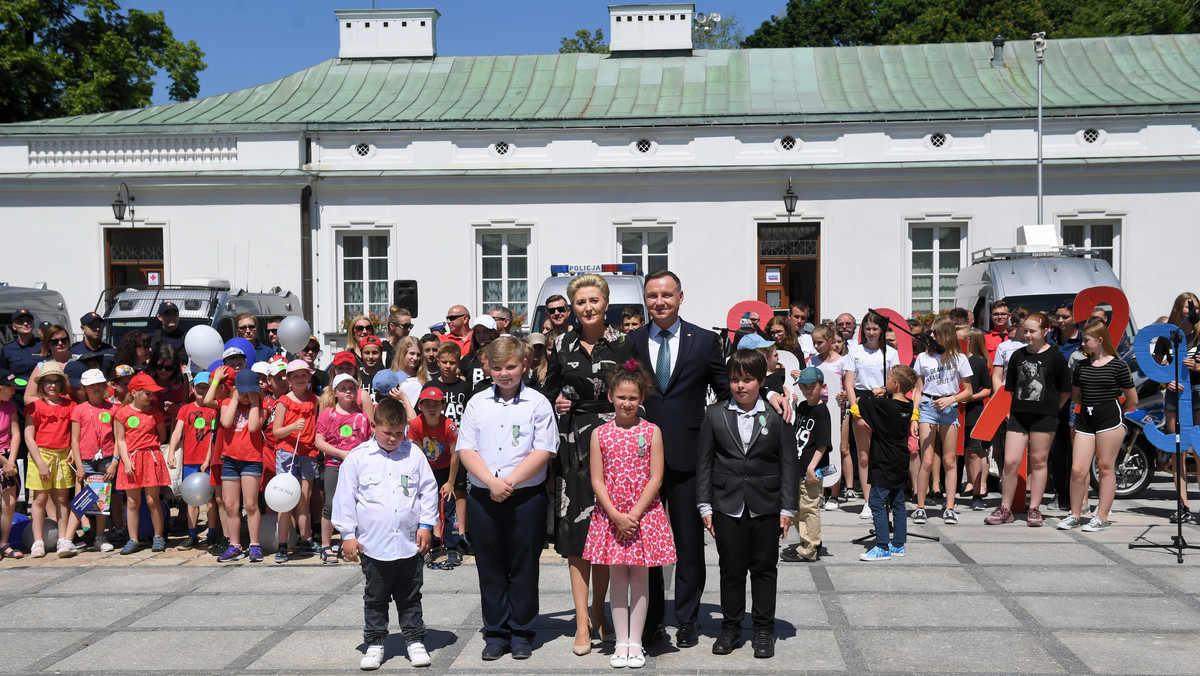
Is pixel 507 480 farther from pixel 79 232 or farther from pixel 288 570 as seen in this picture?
pixel 79 232

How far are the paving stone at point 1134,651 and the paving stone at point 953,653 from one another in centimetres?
23

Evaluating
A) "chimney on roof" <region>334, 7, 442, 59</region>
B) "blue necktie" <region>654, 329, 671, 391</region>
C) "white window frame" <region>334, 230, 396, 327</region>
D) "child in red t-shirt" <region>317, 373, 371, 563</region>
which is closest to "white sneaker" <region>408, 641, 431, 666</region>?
"blue necktie" <region>654, 329, 671, 391</region>

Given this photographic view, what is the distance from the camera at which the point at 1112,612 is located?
6.76 m

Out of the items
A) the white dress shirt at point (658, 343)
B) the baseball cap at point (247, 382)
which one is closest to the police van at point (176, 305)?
the baseball cap at point (247, 382)

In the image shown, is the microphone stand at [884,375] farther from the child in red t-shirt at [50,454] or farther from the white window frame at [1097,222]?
the white window frame at [1097,222]

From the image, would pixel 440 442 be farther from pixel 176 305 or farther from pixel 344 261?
pixel 344 261

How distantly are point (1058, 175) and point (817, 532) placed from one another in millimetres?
16450

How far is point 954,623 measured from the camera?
655 centimetres

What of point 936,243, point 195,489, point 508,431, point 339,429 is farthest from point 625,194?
point 508,431

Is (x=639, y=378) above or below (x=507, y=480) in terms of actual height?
above

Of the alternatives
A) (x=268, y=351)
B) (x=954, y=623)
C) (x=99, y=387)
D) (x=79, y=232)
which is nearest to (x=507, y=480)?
(x=954, y=623)

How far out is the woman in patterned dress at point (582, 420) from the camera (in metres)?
6.14

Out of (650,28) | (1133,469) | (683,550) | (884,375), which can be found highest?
(650,28)

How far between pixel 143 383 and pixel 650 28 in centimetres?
1955
